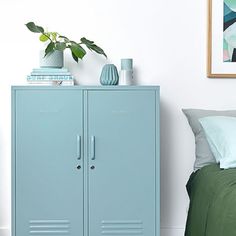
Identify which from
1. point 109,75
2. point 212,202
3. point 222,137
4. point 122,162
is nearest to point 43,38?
point 109,75

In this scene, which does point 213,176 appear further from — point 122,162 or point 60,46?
point 60,46

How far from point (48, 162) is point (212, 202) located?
993 millimetres

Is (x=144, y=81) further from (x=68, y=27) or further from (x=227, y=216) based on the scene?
(x=227, y=216)

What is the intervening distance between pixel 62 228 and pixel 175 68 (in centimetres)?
132

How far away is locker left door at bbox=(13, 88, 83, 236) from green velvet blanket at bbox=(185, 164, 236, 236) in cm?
68

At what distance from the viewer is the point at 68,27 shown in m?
3.29

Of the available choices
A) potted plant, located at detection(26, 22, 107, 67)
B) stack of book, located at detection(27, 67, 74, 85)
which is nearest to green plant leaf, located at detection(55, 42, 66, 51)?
potted plant, located at detection(26, 22, 107, 67)

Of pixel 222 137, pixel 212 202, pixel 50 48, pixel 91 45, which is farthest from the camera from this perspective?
pixel 91 45

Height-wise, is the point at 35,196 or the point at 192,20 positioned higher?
the point at 192,20

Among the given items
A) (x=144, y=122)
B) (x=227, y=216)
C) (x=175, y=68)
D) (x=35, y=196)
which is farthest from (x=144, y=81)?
(x=227, y=216)

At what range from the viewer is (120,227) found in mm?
2871

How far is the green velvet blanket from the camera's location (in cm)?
221

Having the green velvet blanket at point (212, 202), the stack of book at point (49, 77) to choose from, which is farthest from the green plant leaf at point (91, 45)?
the green velvet blanket at point (212, 202)

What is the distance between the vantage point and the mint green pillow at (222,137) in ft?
9.00
